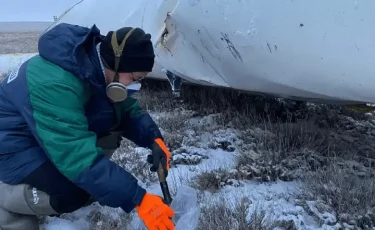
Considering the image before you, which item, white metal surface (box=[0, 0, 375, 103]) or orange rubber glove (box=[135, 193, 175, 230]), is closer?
orange rubber glove (box=[135, 193, 175, 230])

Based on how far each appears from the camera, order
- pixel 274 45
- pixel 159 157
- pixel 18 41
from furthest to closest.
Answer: pixel 18 41 < pixel 274 45 < pixel 159 157

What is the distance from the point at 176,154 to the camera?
3.01m

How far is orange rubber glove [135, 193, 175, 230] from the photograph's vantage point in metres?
1.82

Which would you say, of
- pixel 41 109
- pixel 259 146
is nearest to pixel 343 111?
pixel 259 146

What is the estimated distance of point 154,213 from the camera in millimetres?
1829

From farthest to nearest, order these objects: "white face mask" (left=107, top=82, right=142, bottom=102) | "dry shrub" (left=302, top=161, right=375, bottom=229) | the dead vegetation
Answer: the dead vegetation → "dry shrub" (left=302, top=161, right=375, bottom=229) → "white face mask" (left=107, top=82, right=142, bottom=102)

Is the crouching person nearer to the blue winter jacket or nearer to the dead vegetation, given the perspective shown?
the blue winter jacket

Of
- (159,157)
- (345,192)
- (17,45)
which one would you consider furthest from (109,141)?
(17,45)

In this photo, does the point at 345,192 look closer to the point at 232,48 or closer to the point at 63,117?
the point at 232,48

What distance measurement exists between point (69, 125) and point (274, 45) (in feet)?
3.49

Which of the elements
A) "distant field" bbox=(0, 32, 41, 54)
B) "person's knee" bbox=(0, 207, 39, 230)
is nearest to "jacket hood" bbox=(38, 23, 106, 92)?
"person's knee" bbox=(0, 207, 39, 230)

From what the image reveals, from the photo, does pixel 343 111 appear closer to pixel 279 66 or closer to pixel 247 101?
pixel 247 101

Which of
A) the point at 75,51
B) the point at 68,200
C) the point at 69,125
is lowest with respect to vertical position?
the point at 68,200

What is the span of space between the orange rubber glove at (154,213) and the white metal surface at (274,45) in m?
0.93
